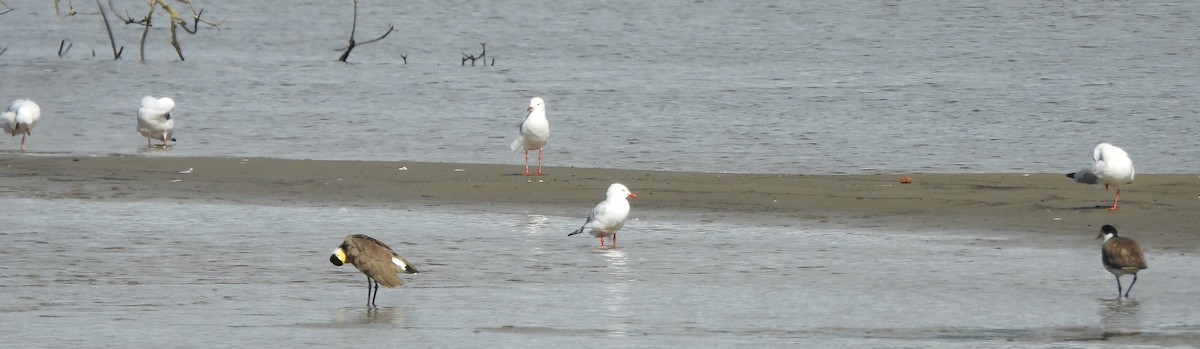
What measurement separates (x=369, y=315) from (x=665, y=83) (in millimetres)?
23631

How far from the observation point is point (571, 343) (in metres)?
8.70

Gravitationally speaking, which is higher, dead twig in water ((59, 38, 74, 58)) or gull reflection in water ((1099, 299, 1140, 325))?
gull reflection in water ((1099, 299, 1140, 325))

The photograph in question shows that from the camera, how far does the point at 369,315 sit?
974 cm

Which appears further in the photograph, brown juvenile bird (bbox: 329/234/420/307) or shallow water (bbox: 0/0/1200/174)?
shallow water (bbox: 0/0/1200/174)

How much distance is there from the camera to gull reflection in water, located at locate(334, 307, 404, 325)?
31.2ft

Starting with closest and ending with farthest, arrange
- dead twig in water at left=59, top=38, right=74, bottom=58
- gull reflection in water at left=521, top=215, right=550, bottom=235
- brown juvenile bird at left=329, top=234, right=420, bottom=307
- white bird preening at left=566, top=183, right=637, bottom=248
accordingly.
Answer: brown juvenile bird at left=329, top=234, right=420, bottom=307 → white bird preening at left=566, top=183, right=637, bottom=248 → gull reflection in water at left=521, top=215, right=550, bottom=235 → dead twig in water at left=59, top=38, right=74, bottom=58

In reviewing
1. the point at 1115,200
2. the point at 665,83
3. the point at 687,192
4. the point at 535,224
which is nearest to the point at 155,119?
the point at 687,192

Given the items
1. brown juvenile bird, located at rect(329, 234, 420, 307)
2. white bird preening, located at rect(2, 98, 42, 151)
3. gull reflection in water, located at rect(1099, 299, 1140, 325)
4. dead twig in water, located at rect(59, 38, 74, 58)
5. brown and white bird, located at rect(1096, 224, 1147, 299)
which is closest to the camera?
gull reflection in water, located at rect(1099, 299, 1140, 325)

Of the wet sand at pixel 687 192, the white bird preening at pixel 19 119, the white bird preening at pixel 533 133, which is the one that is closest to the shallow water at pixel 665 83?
the white bird preening at pixel 19 119

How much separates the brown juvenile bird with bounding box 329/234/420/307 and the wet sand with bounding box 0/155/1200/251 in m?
4.83

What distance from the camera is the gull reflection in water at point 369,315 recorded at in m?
9.51

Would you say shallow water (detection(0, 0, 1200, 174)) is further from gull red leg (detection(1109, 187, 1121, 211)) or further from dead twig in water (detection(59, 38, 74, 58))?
gull red leg (detection(1109, 187, 1121, 211))

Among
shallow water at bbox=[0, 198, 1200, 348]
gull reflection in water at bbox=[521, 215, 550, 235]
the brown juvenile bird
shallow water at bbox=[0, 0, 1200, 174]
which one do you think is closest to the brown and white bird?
shallow water at bbox=[0, 198, 1200, 348]

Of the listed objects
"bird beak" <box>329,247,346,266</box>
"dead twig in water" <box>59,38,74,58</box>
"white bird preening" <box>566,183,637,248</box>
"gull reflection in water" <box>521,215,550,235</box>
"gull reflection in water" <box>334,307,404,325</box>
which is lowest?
"dead twig in water" <box>59,38,74,58</box>
